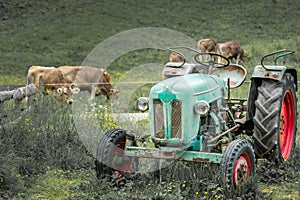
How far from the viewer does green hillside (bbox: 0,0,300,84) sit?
29.2 m

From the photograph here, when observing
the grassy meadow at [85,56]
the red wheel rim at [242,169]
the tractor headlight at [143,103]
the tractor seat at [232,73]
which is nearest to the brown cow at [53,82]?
the grassy meadow at [85,56]

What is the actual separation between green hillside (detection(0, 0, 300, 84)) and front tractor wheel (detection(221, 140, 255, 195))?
2017cm

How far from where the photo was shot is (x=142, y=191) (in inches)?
260

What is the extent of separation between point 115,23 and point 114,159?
28041mm

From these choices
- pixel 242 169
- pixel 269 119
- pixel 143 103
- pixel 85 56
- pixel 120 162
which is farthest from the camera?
pixel 85 56

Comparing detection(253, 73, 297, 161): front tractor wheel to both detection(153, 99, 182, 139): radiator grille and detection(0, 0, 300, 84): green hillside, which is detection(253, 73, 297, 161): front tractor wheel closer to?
detection(153, 99, 182, 139): radiator grille

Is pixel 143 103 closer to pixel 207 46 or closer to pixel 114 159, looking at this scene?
pixel 114 159

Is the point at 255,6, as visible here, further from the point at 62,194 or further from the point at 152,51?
the point at 62,194

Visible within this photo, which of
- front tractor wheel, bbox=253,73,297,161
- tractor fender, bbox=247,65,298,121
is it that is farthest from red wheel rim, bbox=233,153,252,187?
tractor fender, bbox=247,65,298,121

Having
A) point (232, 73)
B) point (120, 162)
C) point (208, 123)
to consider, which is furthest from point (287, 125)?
point (120, 162)

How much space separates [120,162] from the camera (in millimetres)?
7043

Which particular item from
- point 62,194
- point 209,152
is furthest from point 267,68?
point 62,194

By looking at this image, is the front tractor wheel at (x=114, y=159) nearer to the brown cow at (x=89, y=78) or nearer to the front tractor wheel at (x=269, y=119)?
the front tractor wheel at (x=269, y=119)

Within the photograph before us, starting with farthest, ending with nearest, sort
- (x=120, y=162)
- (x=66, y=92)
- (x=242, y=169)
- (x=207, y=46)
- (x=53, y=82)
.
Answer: (x=207, y=46) → (x=53, y=82) → (x=66, y=92) → (x=120, y=162) → (x=242, y=169)
